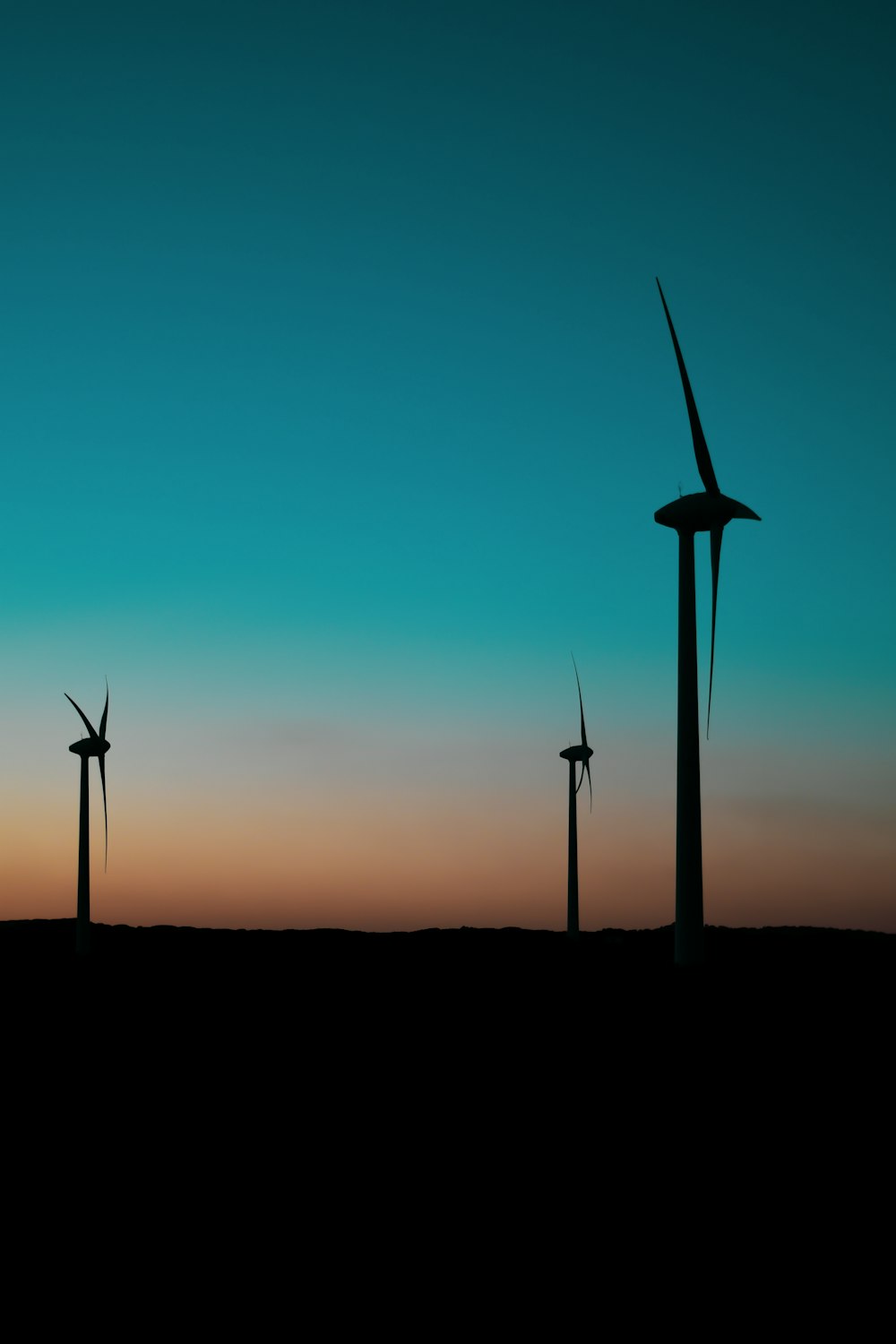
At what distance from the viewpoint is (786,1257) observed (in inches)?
683

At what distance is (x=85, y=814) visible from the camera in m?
72.2

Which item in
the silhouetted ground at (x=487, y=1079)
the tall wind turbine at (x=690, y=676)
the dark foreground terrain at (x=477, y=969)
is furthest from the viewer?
the dark foreground terrain at (x=477, y=969)

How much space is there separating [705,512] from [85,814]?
143ft

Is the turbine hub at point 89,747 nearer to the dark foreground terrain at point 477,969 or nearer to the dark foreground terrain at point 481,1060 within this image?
the dark foreground terrain at point 477,969

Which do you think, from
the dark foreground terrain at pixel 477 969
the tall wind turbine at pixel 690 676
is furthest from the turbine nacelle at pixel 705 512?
the dark foreground terrain at pixel 477 969

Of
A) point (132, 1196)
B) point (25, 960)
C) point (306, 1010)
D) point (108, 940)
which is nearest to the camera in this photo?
point (132, 1196)

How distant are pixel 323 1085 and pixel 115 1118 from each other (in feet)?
16.6

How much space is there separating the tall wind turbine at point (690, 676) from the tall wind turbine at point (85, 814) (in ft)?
135

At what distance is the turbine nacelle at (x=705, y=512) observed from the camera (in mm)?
45062

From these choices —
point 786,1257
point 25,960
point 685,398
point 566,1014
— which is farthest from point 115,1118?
point 25,960

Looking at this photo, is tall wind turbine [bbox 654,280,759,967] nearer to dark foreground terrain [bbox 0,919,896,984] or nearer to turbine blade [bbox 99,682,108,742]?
dark foreground terrain [bbox 0,919,896,984]

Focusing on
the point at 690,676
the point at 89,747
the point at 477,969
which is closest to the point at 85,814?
the point at 89,747

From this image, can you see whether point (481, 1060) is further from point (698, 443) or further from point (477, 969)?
point (477, 969)

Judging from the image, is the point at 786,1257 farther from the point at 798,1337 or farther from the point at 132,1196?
the point at 132,1196
